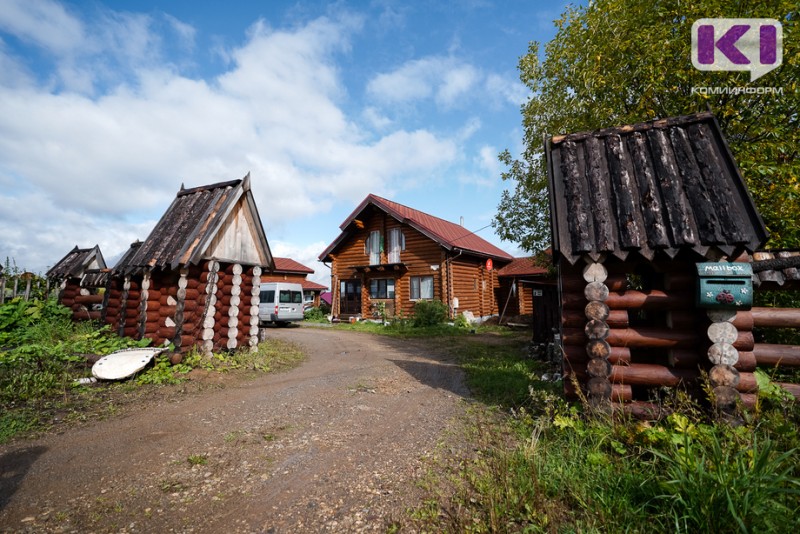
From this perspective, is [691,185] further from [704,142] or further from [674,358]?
[674,358]

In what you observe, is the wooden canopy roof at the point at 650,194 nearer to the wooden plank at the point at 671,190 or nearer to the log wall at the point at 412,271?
the wooden plank at the point at 671,190

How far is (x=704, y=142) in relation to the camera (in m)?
4.97

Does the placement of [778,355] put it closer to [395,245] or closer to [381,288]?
[395,245]

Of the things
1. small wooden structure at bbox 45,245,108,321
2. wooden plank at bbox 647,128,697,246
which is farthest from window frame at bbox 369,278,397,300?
wooden plank at bbox 647,128,697,246

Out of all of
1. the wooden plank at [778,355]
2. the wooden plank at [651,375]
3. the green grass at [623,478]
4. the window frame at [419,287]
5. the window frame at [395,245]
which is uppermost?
the window frame at [395,245]

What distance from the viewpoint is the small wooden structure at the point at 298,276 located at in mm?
34125

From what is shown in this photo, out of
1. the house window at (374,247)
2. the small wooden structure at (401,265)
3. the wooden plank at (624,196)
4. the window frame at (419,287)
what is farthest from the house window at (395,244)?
the wooden plank at (624,196)

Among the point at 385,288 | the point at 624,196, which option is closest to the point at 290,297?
the point at 385,288

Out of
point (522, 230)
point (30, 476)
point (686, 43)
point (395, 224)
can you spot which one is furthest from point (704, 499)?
point (395, 224)

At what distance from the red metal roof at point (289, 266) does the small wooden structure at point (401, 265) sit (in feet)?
34.9

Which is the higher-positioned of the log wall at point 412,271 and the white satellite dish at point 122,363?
the log wall at point 412,271

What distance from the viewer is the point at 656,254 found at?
14.7 ft

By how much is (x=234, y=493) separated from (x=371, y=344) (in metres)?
10.5

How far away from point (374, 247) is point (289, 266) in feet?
50.5
